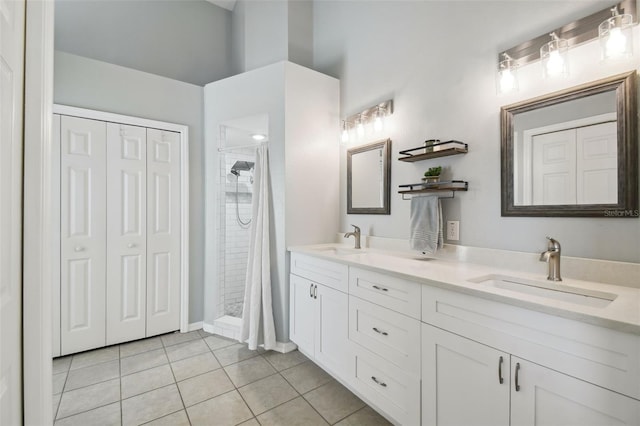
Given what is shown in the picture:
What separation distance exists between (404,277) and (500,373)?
0.55 metres

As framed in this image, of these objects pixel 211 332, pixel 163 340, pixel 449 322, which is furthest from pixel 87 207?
pixel 449 322

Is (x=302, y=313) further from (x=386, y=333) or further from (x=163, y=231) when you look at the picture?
(x=163, y=231)

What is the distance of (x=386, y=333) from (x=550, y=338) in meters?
0.80

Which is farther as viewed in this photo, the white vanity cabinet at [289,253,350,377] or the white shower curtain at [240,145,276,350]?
the white shower curtain at [240,145,276,350]

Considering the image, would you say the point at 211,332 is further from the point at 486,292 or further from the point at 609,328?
the point at 609,328

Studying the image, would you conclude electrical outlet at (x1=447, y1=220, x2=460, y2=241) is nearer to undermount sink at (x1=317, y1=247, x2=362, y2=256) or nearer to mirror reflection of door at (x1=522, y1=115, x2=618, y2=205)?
mirror reflection of door at (x1=522, y1=115, x2=618, y2=205)

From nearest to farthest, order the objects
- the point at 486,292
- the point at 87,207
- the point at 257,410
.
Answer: the point at 486,292
the point at 257,410
the point at 87,207

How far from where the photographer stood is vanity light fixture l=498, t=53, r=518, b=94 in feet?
5.49

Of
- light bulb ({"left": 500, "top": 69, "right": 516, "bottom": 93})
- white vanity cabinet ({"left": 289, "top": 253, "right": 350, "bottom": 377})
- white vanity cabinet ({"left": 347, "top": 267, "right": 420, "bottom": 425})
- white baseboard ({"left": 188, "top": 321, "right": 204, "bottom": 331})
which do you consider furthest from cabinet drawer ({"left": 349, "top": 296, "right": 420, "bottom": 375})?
white baseboard ({"left": 188, "top": 321, "right": 204, "bottom": 331})

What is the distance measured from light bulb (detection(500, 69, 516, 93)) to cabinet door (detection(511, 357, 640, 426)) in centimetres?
140

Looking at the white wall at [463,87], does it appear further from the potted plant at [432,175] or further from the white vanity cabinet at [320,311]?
the white vanity cabinet at [320,311]

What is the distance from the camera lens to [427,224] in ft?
6.63

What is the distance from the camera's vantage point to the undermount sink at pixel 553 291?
1.25m

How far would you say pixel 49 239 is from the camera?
1.08m
